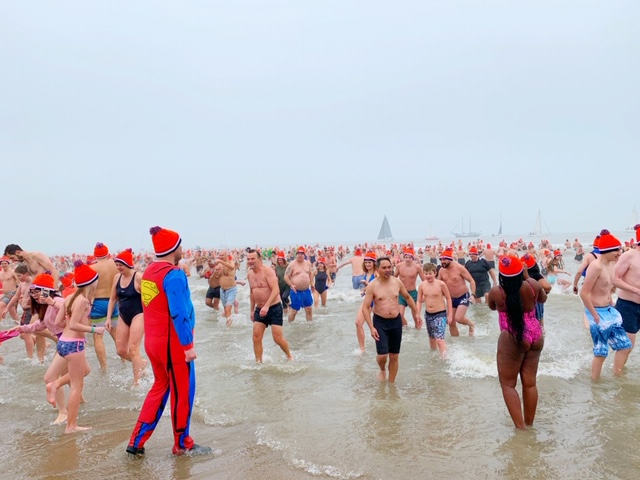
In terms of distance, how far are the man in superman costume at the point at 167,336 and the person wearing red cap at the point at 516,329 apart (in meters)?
2.72

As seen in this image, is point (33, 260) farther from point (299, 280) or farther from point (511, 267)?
point (511, 267)

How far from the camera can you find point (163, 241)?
404cm

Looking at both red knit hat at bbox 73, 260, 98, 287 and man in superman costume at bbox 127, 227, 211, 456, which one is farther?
red knit hat at bbox 73, 260, 98, 287

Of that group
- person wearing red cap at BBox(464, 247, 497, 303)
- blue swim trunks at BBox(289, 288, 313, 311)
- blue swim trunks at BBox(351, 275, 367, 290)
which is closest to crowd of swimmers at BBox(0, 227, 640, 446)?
person wearing red cap at BBox(464, 247, 497, 303)

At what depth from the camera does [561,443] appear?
4.27 m

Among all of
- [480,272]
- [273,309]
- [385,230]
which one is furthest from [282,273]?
[385,230]

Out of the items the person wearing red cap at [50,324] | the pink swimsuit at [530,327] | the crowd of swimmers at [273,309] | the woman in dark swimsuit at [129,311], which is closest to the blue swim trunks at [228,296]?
the crowd of swimmers at [273,309]

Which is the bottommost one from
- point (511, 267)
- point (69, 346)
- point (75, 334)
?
point (69, 346)

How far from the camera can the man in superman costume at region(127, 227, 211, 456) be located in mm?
3857

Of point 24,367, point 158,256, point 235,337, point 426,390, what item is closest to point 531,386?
point 426,390

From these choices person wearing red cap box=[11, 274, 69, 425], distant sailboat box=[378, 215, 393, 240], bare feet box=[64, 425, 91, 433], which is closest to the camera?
bare feet box=[64, 425, 91, 433]

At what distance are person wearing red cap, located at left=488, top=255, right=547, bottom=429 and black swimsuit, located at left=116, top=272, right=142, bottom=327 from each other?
4.54 meters

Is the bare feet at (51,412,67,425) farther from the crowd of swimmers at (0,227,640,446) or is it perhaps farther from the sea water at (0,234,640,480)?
the sea water at (0,234,640,480)

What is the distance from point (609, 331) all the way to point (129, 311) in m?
6.20
